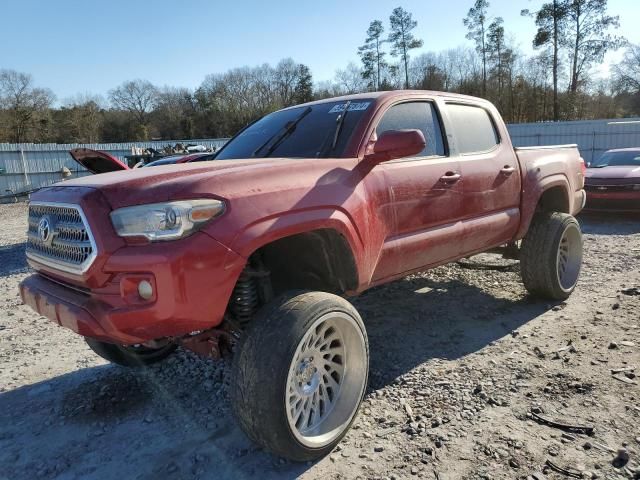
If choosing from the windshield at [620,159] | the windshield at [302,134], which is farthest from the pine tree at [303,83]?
the windshield at [302,134]

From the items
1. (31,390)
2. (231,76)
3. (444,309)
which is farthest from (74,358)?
(231,76)

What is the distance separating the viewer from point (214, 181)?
8.21ft

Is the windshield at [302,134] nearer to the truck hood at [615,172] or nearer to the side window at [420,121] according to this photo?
the side window at [420,121]

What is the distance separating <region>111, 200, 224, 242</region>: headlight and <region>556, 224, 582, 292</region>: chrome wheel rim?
4.13m

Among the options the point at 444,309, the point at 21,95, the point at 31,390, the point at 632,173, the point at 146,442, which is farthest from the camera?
the point at 21,95

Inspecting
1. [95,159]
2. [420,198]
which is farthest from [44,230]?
[95,159]

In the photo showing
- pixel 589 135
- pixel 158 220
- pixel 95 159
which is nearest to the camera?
pixel 158 220

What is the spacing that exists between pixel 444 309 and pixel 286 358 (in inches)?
115

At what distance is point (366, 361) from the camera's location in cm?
303

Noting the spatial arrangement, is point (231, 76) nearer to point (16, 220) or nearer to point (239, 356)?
point (16, 220)

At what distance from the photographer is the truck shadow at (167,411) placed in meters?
2.74

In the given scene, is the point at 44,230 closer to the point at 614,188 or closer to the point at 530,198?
the point at 530,198

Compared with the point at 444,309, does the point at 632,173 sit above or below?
above

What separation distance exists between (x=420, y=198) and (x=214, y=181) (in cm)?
164
